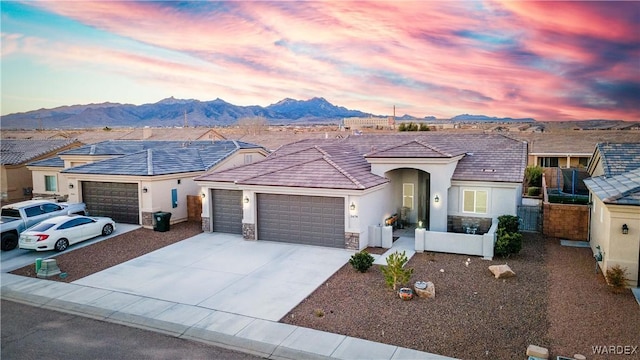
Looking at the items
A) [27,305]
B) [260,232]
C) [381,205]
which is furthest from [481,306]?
[27,305]

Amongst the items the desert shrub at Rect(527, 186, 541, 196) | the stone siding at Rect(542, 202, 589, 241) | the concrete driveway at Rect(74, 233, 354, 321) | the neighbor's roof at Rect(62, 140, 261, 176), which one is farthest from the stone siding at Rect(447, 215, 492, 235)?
the neighbor's roof at Rect(62, 140, 261, 176)

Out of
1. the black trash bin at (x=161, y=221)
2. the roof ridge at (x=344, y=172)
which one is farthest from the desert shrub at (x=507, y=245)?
the black trash bin at (x=161, y=221)

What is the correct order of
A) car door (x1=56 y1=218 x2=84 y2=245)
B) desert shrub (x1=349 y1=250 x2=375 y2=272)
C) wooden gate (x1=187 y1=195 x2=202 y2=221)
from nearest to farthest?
desert shrub (x1=349 y1=250 x2=375 y2=272) < car door (x1=56 y1=218 x2=84 y2=245) < wooden gate (x1=187 y1=195 x2=202 y2=221)

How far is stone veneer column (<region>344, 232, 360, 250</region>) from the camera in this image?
17375mm

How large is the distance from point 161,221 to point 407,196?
12747 mm

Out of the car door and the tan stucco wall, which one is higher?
the tan stucco wall

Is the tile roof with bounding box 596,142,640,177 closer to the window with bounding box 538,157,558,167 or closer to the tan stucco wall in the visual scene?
the tan stucco wall

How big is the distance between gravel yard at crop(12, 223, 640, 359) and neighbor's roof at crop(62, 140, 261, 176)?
785cm

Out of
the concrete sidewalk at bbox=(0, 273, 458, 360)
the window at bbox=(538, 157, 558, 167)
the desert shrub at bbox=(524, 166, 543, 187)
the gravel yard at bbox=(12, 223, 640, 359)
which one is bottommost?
the concrete sidewalk at bbox=(0, 273, 458, 360)

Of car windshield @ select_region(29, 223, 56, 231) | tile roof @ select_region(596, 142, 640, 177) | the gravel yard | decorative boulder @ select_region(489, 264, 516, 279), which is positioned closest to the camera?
the gravel yard

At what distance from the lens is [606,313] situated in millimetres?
10805

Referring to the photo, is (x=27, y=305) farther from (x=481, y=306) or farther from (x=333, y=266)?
(x=481, y=306)

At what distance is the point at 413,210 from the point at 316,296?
36.0 ft

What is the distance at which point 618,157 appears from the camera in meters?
18.4
